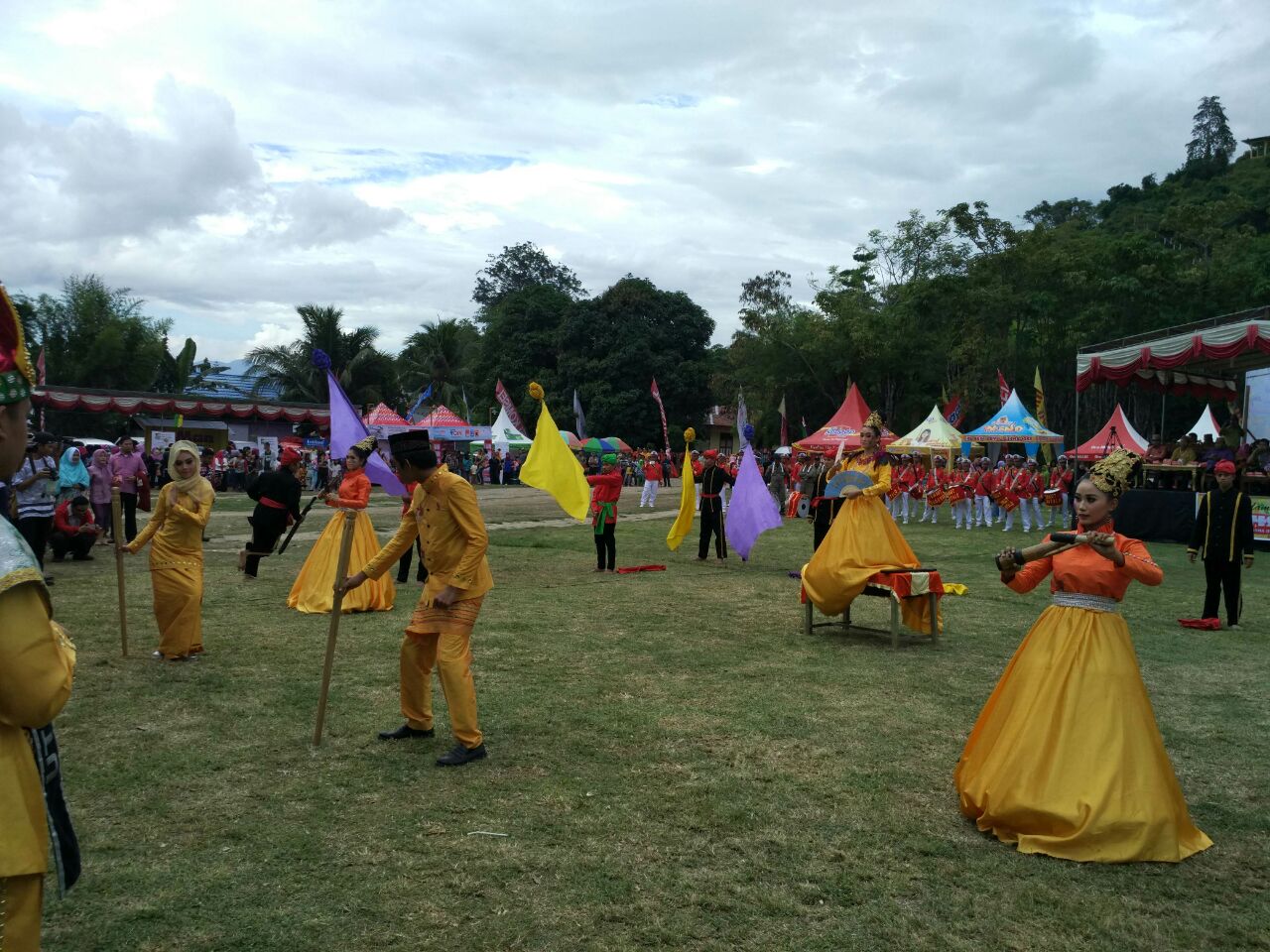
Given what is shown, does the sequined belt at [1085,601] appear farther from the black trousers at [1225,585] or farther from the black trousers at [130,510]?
the black trousers at [130,510]

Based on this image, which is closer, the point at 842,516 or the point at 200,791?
the point at 200,791

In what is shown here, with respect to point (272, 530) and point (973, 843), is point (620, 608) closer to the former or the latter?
point (272, 530)

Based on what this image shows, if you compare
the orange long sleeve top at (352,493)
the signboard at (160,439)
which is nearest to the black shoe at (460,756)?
the orange long sleeve top at (352,493)

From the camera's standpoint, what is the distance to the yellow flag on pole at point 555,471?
13.2 metres

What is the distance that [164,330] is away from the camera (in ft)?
173

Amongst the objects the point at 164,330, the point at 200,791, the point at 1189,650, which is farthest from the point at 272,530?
the point at 164,330

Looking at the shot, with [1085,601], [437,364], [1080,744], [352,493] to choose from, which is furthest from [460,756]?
[437,364]

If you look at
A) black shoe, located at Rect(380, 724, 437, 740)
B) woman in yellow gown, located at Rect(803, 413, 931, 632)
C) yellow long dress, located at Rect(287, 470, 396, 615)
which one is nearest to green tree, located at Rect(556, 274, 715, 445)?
yellow long dress, located at Rect(287, 470, 396, 615)

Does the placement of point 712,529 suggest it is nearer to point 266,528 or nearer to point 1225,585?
point 266,528

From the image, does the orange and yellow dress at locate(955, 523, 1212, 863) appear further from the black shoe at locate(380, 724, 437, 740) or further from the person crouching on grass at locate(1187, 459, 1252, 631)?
the person crouching on grass at locate(1187, 459, 1252, 631)

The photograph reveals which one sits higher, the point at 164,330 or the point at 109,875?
the point at 164,330

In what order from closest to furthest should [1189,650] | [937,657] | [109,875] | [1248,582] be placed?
[109,875] → [937,657] → [1189,650] → [1248,582]

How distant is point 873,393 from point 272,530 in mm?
39853

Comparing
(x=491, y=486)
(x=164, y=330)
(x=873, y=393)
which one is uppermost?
(x=164, y=330)
